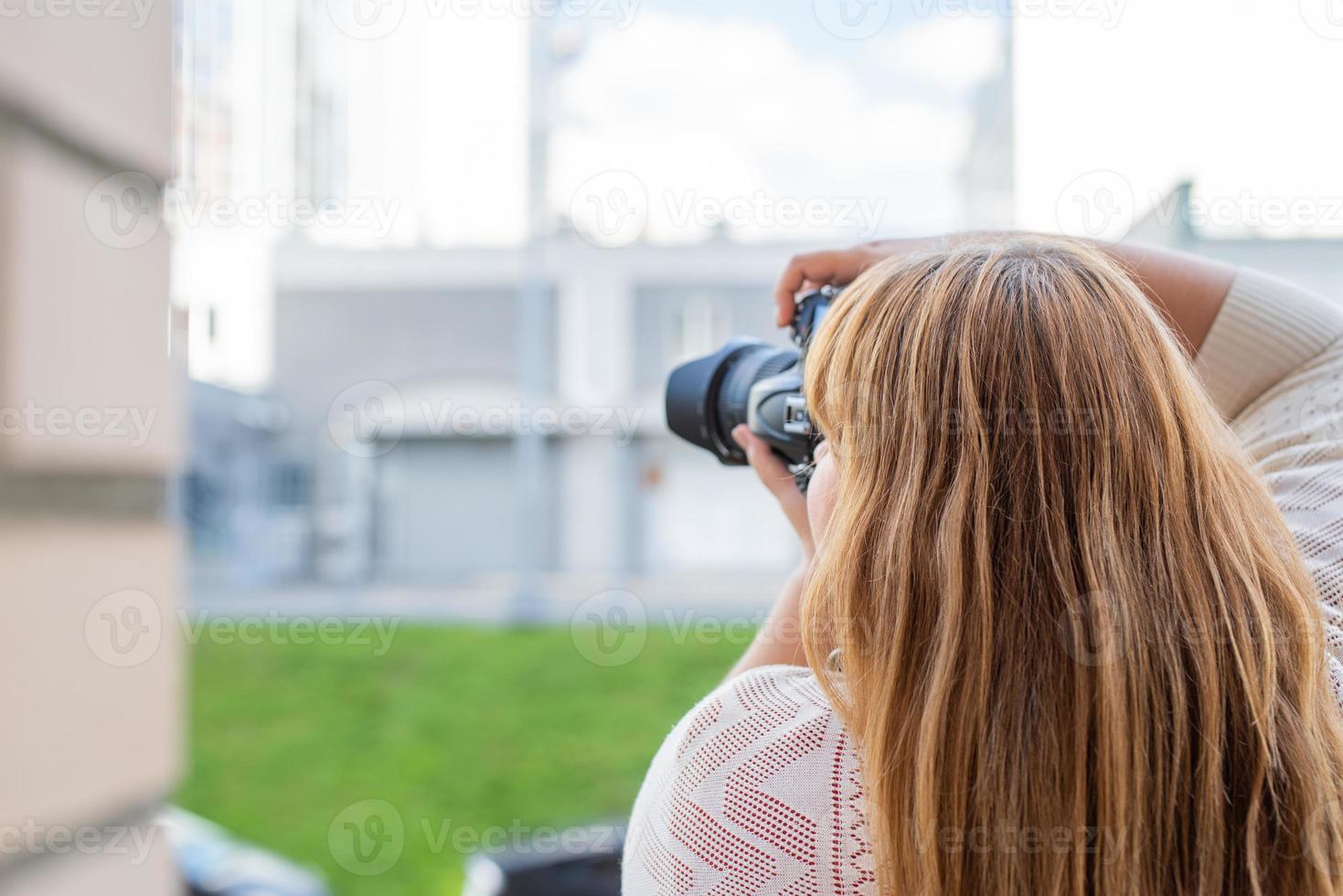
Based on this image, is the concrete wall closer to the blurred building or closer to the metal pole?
the metal pole

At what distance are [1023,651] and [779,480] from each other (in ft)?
0.85

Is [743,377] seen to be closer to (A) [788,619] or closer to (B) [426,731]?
(A) [788,619]

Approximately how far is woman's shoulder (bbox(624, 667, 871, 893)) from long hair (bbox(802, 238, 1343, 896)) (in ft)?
0.05

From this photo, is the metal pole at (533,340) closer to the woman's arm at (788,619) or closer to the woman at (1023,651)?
the woman's arm at (788,619)

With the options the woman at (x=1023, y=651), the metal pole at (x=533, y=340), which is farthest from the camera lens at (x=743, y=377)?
the metal pole at (x=533, y=340)

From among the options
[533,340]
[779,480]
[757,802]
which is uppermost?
[533,340]

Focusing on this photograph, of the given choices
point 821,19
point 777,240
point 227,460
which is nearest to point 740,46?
point 821,19

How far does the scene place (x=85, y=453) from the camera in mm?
506

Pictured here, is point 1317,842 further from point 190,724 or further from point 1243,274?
point 190,724

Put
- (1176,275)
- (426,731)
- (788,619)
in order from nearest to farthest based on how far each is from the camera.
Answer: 1. (788,619)
2. (1176,275)
3. (426,731)

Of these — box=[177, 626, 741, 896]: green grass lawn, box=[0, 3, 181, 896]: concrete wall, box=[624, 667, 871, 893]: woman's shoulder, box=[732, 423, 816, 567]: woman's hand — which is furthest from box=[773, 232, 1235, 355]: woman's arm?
box=[177, 626, 741, 896]: green grass lawn

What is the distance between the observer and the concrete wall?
1.53ft

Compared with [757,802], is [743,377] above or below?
above

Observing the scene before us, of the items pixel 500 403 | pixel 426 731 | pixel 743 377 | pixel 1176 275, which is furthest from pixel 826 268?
pixel 426 731
